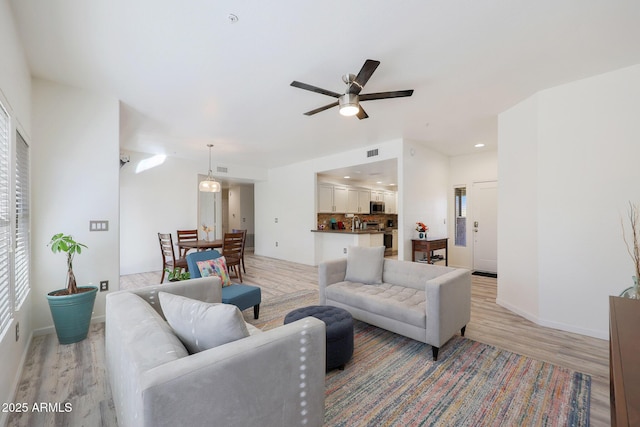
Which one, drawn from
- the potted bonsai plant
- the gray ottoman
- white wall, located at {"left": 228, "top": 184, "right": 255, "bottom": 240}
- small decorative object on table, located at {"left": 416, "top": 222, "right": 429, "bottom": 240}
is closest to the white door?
small decorative object on table, located at {"left": 416, "top": 222, "right": 429, "bottom": 240}

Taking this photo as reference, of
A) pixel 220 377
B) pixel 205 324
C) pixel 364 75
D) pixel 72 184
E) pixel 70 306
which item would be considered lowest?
pixel 70 306

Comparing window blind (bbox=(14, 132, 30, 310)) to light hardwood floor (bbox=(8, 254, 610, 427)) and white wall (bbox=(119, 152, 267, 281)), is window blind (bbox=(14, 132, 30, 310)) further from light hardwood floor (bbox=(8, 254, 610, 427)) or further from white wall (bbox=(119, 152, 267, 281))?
white wall (bbox=(119, 152, 267, 281))

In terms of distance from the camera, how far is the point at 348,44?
2.26 m

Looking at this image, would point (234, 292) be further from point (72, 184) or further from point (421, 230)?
point (421, 230)

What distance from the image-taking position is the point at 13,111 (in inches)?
84.5

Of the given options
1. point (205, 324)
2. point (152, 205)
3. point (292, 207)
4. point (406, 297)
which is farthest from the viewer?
point (292, 207)

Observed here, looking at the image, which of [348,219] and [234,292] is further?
Result: [348,219]

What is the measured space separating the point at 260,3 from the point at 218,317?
1.98 metres

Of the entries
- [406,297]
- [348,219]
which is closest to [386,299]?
[406,297]

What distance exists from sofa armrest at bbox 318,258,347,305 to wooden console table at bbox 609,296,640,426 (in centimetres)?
235

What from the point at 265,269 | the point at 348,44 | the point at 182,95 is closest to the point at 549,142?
the point at 348,44

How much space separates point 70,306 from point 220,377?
2557mm

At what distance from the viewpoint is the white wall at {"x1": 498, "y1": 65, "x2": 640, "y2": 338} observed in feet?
8.82

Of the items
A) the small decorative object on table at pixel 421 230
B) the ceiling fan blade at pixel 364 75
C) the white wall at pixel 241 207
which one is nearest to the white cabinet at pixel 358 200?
the small decorative object on table at pixel 421 230
